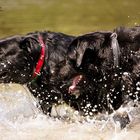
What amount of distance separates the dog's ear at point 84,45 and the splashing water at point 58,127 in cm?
79

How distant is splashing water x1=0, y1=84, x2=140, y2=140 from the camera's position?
20.3 ft

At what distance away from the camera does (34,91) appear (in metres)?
6.41

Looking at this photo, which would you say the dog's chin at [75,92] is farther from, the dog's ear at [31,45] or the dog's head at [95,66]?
the dog's ear at [31,45]

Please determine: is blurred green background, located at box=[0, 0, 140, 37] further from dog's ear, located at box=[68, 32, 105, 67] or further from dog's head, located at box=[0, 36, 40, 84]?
dog's ear, located at box=[68, 32, 105, 67]

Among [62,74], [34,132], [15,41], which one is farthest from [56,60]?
[34,132]

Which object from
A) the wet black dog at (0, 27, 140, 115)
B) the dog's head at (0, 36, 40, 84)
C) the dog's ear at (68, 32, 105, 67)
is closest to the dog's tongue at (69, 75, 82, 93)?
the wet black dog at (0, 27, 140, 115)

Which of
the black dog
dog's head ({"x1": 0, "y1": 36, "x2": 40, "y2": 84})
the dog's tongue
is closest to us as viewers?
the black dog

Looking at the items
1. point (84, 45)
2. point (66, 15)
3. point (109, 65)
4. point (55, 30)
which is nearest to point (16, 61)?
point (84, 45)

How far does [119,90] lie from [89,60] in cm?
52

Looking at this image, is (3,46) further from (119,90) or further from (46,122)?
(119,90)

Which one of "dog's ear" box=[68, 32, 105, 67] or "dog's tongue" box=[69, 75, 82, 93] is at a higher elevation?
"dog's ear" box=[68, 32, 105, 67]

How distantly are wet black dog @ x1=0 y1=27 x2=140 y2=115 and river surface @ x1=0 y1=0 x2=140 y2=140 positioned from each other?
0.26 metres

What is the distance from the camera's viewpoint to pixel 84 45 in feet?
19.8

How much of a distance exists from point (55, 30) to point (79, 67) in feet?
17.6
